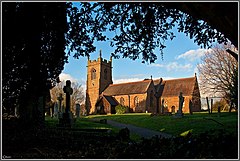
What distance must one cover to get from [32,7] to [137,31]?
3.74 metres

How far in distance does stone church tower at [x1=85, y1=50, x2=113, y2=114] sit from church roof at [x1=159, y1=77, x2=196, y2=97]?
54.4 feet

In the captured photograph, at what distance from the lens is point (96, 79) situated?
67438 millimetres

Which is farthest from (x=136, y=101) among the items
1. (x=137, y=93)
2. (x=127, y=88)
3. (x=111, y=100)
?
(x=111, y=100)

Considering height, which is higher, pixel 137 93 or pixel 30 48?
pixel 30 48

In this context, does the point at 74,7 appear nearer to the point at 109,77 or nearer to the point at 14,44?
the point at 14,44

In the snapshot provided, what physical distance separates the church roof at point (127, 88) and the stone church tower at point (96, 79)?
7.20 ft

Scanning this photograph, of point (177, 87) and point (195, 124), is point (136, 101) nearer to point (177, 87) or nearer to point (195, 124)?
point (177, 87)

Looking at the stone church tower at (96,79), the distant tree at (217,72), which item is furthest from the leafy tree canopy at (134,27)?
the stone church tower at (96,79)

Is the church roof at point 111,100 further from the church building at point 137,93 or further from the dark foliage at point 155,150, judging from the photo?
the dark foliage at point 155,150

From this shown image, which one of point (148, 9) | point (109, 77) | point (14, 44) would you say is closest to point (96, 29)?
point (148, 9)

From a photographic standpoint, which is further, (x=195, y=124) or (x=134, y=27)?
(x=195, y=124)

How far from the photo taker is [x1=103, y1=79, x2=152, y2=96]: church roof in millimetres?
59987

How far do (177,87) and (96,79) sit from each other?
22837 millimetres

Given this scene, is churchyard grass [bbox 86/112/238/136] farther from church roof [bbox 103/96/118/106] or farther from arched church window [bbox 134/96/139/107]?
arched church window [bbox 134/96/139/107]
